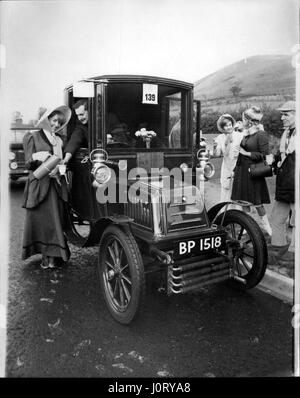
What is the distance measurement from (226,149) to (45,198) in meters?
1.97

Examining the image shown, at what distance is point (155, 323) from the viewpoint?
2.63 metres

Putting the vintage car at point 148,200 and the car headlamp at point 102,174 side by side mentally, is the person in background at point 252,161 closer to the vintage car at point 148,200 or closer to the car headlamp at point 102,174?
the vintage car at point 148,200

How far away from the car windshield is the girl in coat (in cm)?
47

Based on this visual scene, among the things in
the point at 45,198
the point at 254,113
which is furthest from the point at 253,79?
the point at 45,198

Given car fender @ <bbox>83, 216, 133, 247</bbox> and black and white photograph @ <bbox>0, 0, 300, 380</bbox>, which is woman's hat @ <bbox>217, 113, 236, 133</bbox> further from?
car fender @ <bbox>83, 216, 133, 247</bbox>

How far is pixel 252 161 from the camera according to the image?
3.53 meters

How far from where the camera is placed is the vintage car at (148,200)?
2.62m

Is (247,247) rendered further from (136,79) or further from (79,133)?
(79,133)

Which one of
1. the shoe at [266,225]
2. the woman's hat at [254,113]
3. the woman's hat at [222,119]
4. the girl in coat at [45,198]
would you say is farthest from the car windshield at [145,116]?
the shoe at [266,225]

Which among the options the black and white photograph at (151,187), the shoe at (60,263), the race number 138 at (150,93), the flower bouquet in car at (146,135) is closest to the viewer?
the black and white photograph at (151,187)

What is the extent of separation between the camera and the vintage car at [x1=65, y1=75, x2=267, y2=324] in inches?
103

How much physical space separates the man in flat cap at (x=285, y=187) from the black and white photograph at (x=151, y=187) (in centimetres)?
2

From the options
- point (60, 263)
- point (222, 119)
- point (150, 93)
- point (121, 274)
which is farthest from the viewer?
point (60, 263)
